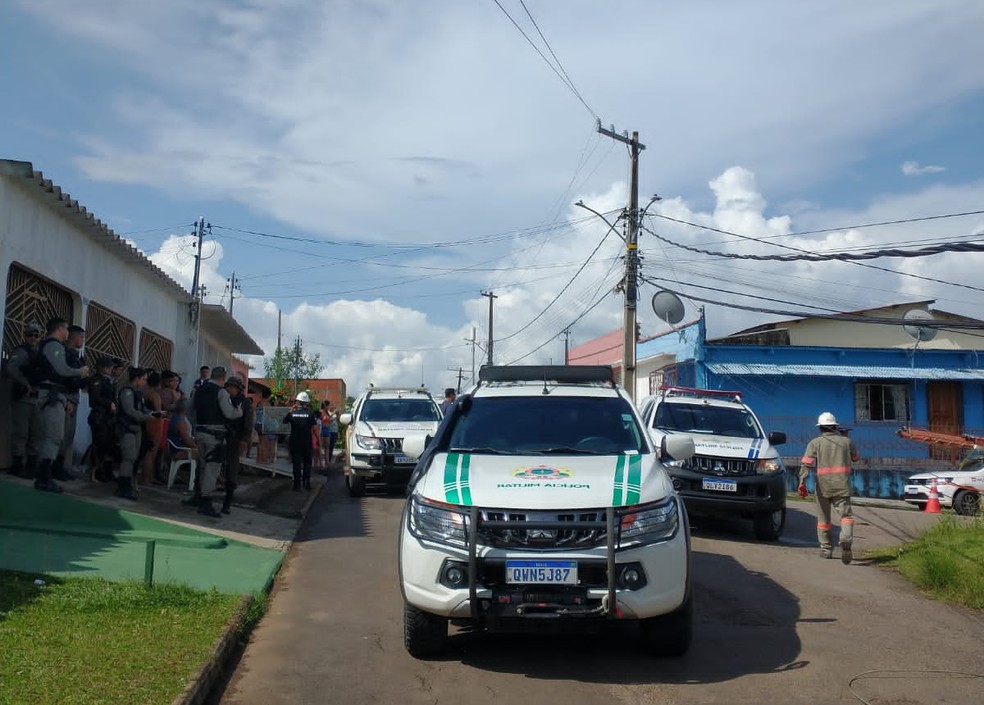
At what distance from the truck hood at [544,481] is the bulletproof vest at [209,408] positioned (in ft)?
17.1

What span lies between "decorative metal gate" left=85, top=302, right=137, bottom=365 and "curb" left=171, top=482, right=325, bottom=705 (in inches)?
332

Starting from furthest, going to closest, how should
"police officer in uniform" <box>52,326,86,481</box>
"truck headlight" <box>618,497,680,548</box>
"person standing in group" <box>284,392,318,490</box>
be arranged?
"person standing in group" <box>284,392,318,490</box>, "police officer in uniform" <box>52,326,86,481</box>, "truck headlight" <box>618,497,680,548</box>

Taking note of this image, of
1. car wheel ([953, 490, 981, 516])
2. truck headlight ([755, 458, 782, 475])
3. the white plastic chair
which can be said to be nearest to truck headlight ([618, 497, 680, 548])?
truck headlight ([755, 458, 782, 475])

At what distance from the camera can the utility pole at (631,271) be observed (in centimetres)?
2178

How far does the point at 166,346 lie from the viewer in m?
20.3

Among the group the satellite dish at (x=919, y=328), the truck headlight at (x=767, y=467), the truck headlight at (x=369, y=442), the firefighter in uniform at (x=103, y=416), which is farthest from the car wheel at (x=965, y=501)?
the firefighter in uniform at (x=103, y=416)

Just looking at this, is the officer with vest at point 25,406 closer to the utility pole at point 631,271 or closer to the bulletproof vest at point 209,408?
the bulletproof vest at point 209,408

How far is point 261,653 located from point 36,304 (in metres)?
7.81

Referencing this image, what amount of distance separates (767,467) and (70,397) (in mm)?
8534

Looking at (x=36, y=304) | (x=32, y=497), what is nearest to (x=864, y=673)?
(x=32, y=497)

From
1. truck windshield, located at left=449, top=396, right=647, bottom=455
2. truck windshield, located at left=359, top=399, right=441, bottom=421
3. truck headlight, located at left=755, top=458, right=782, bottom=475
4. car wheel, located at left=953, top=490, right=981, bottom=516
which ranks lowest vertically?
car wheel, located at left=953, top=490, right=981, bottom=516

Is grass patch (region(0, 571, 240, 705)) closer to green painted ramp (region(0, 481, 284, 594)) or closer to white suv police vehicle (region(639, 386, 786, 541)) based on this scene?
green painted ramp (region(0, 481, 284, 594))

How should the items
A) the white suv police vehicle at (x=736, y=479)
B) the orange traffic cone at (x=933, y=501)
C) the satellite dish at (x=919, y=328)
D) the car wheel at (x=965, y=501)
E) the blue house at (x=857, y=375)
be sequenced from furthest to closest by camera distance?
the blue house at (x=857, y=375)
the satellite dish at (x=919, y=328)
the car wheel at (x=965, y=501)
the orange traffic cone at (x=933, y=501)
the white suv police vehicle at (x=736, y=479)

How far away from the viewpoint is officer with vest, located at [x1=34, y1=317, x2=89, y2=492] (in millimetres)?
9711
